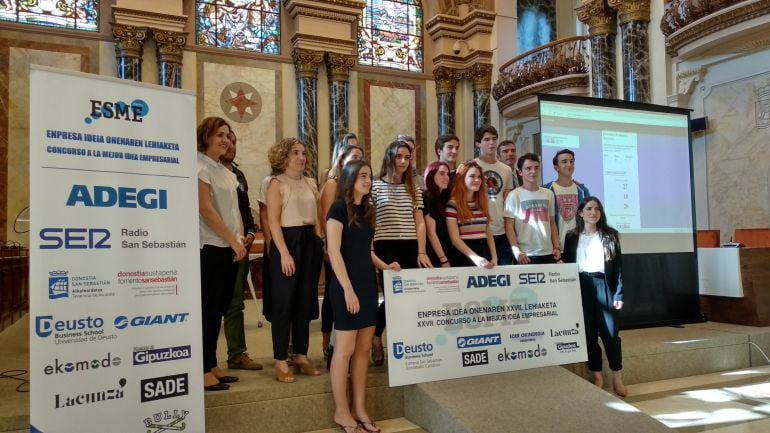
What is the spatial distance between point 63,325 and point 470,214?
2428mm

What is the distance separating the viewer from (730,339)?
15.7 feet

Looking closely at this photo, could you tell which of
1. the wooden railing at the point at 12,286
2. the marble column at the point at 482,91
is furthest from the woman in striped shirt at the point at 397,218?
the marble column at the point at 482,91

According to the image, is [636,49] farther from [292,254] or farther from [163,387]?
[163,387]

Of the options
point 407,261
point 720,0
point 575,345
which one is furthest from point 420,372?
point 720,0

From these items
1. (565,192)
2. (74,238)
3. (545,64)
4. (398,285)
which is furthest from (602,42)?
(74,238)

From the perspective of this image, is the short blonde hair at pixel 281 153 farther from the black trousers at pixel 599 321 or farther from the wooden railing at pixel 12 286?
the wooden railing at pixel 12 286

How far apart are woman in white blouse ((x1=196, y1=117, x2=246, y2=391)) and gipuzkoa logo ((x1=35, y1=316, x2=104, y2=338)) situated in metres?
0.71

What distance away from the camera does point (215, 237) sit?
319 centimetres

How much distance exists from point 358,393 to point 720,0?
6.46 m

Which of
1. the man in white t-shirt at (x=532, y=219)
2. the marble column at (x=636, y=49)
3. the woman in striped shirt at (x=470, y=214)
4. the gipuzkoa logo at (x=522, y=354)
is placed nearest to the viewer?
the gipuzkoa logo at (x=522, y=354)

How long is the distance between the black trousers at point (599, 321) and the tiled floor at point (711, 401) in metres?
0.30

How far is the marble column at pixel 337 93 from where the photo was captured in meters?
10.2

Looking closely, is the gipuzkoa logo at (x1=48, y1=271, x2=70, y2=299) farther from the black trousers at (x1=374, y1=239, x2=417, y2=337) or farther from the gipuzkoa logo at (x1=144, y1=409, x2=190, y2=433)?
the black trousers at (x1=374, y1=239, x2=417, y2=337)

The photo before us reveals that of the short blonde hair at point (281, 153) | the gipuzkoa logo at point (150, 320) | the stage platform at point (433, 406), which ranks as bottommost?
the stage platform at point (433, 406)
